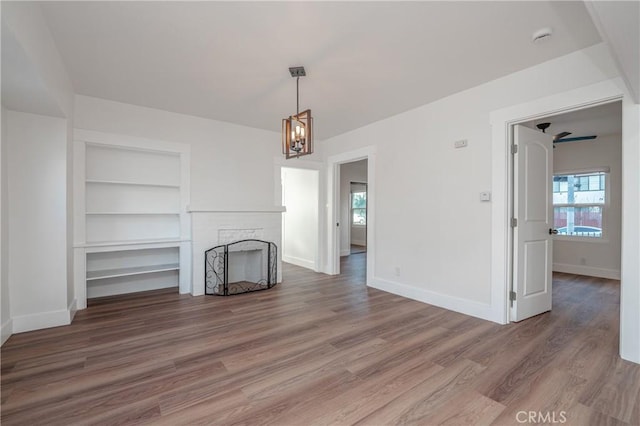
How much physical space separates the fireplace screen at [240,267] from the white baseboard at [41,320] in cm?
161

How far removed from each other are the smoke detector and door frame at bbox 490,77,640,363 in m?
0.61

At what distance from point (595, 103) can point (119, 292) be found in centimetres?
596

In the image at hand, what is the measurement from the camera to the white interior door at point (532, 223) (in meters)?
3.13

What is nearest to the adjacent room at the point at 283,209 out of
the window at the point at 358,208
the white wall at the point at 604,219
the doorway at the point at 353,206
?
the white wall at the point at 604,219

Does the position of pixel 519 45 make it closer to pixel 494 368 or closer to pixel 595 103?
pixel 595 103

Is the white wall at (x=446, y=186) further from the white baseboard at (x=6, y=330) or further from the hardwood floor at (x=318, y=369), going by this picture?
the white baseboard at (x=6, y=330)

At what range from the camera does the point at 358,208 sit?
9938 millimetres

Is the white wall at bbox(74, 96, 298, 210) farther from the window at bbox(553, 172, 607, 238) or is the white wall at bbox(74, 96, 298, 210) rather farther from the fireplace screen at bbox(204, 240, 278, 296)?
the window at bbox(553, 172, 607, 238)

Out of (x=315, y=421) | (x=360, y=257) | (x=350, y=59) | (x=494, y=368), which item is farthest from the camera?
(x=360, y=257)

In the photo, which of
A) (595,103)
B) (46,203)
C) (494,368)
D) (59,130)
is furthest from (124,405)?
(595,103)

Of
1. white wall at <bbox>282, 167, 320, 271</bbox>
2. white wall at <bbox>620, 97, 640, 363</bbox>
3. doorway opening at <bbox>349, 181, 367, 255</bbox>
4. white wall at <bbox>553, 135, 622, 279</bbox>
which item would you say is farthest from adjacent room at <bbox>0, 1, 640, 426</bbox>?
doorway opening at <bbox>349, 181, 367, 255</bbox>

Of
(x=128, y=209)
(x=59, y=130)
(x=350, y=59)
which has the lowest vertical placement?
(x=128, y=209)

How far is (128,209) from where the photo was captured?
4.21 metres

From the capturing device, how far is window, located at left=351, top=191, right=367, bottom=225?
9.86 meters
